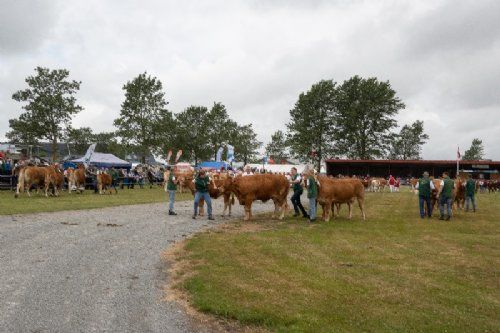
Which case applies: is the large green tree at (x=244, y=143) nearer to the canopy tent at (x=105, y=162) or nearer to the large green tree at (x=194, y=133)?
the large green tree at (x=194, y=133)

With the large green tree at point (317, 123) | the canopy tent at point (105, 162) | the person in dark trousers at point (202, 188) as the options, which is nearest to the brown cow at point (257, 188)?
the person in dark trousers at point (202, 188)

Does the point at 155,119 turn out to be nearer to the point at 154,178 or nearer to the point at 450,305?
the point at 154,178

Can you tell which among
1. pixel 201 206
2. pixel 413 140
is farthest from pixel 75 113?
pixel 413 140

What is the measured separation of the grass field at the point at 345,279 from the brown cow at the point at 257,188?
3.58m

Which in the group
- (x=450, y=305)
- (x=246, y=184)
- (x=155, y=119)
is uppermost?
(x=155, y=119)

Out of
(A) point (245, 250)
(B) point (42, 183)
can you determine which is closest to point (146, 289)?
(A) point (245, 250)

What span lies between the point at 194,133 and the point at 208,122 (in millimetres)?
3417

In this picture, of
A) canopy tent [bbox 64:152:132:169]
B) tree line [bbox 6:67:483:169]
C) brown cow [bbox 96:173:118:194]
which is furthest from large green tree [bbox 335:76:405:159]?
brown cow [bbox 96:173:118:194]

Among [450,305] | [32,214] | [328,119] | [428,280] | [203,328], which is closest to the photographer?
[203,328]

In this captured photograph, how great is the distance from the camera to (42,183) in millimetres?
25109

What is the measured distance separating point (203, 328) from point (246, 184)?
11.6 metres

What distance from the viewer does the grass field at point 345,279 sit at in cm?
581

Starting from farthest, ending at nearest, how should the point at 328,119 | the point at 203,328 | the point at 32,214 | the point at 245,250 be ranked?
the point at 328,119, the point at 32,214, the point at 245,250, the point at 203,328

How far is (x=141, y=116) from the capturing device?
200ft
